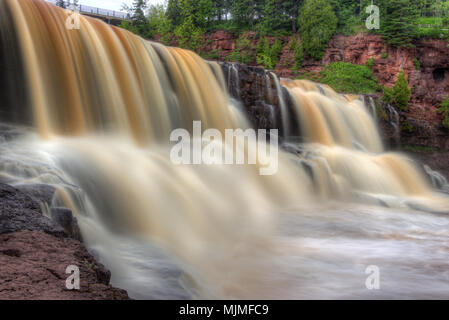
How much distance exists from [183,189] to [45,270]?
4203mm

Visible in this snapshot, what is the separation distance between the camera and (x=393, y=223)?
7.59 m

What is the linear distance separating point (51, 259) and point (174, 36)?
→ 3969 cm

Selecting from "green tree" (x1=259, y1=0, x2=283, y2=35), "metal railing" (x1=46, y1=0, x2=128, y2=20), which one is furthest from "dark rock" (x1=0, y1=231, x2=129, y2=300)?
"metal railing" (x1=46, y1=0, x2=128, y2=20)

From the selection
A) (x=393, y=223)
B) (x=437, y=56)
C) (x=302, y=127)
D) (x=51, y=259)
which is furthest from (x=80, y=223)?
(x=437, y=56)

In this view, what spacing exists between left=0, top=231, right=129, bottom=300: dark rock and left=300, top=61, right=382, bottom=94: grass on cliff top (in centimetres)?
2419

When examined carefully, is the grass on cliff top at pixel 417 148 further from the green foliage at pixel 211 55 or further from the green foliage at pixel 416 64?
the green foliage at pixel 211 55

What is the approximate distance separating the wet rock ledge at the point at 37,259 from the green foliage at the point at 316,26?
2866cm

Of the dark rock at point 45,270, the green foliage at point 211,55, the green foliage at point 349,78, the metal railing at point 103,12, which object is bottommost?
the dark rock at point 45,270

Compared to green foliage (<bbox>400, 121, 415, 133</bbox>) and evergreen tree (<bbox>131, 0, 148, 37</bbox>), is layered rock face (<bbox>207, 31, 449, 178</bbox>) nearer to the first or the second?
green foliage (<bbox>400, 121, 415, 133</bbox>)

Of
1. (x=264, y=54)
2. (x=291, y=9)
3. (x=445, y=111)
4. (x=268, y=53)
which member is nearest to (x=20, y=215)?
(x=445, y=111)

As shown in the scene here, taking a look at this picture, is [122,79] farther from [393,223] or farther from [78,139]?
[393,223]

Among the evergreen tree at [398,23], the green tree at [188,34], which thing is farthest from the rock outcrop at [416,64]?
the green tree at [188,34]

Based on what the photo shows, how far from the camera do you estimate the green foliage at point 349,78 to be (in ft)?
81.7

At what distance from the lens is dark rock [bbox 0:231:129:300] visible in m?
2.04
